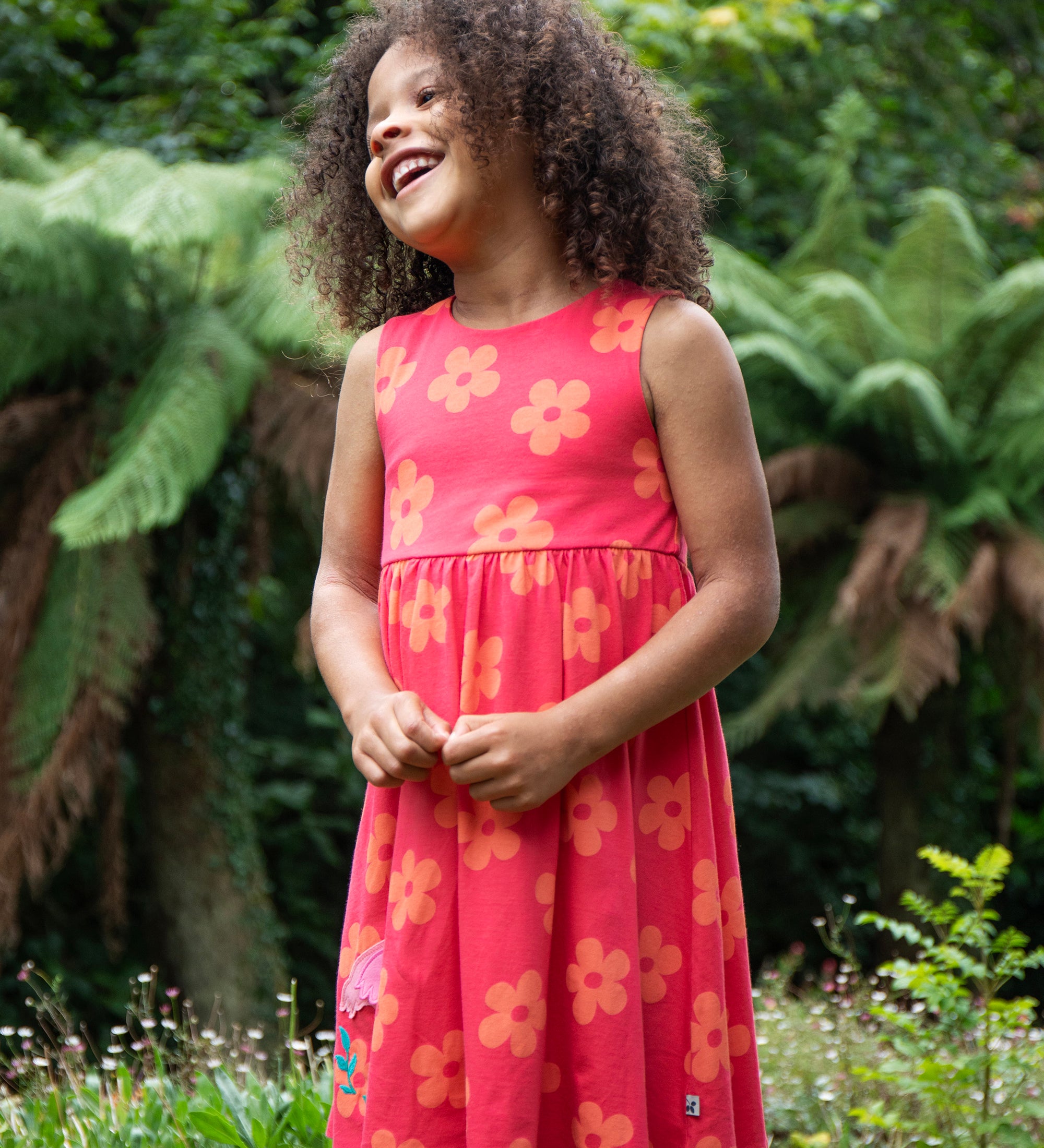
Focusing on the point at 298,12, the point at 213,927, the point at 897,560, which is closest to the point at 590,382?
the point at 897,560

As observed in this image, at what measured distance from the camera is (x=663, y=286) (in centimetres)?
132

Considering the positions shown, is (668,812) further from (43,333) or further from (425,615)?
(43,333)

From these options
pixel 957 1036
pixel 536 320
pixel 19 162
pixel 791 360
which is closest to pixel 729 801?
pixel 536 320

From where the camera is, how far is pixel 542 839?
1.15 metres

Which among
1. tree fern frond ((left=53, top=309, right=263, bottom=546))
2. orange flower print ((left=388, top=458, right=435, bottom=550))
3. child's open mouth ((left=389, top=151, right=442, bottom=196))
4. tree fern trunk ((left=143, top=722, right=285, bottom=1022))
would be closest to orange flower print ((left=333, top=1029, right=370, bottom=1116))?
orange flower print ((left=388, top=458, right=435, bottom=550))

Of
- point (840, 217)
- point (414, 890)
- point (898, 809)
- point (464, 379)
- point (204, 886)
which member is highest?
point (840, 217)

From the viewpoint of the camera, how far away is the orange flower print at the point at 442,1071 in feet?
3.76

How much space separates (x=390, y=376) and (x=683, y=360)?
0.33 meters

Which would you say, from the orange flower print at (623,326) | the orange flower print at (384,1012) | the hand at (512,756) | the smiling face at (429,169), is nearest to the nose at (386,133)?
the smiling face at (429,169)

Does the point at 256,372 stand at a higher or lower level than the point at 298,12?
lower

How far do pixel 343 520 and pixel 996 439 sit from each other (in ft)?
10.4

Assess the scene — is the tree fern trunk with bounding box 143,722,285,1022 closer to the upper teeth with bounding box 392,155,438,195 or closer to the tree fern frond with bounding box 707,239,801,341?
the tree fern frond with bounding box 707,239,801,341

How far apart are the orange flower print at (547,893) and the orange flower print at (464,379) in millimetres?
469

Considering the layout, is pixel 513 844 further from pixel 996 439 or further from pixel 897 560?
pixel 996 439
